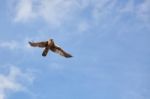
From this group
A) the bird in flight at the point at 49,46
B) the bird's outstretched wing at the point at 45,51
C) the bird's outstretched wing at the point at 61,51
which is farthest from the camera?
the bird's outstretched wing at the point at 61,51

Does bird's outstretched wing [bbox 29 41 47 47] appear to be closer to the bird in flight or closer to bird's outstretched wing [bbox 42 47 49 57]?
the bird in flight

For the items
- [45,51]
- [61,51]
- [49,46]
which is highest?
[61,51]

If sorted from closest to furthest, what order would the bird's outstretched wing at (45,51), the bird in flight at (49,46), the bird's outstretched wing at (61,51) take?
the bird's outstretched wing at (45,51)
the bird in flight at (49,46)
the bird's outstretched wing at (61,51)

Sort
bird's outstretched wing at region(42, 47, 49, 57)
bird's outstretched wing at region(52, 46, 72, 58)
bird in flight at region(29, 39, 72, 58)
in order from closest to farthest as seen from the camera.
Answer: bird's outstretched wing at region(42, 47, 49, 57) → bird in flight at region(29, 39, 72, 58) → bird's outstretched wing at region(52, 46, 72, 58)

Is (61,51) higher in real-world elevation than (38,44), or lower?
higher

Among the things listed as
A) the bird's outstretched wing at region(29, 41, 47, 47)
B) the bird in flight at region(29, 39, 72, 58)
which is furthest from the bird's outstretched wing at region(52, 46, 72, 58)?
the bird's outstretched wing at region(29, 41, 47, 47)

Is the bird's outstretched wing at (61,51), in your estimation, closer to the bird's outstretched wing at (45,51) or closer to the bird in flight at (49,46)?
the bird in flight at (49,46)

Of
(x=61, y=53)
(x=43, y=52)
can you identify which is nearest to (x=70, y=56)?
(x=61, y=53)

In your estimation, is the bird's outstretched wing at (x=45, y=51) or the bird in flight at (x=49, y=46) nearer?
the bird's outstretched wing at (x=45, y=51)

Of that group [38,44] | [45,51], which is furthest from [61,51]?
[38,44]

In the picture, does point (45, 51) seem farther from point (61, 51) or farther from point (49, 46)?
point (61, 51)

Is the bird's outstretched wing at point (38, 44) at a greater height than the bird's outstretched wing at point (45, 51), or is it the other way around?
the bird's outstretched wing at point (38, 44)

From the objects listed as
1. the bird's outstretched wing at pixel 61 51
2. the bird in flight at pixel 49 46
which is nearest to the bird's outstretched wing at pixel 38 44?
the bird in flight at pixel 49 46

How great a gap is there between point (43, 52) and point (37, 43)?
2.83 metres
